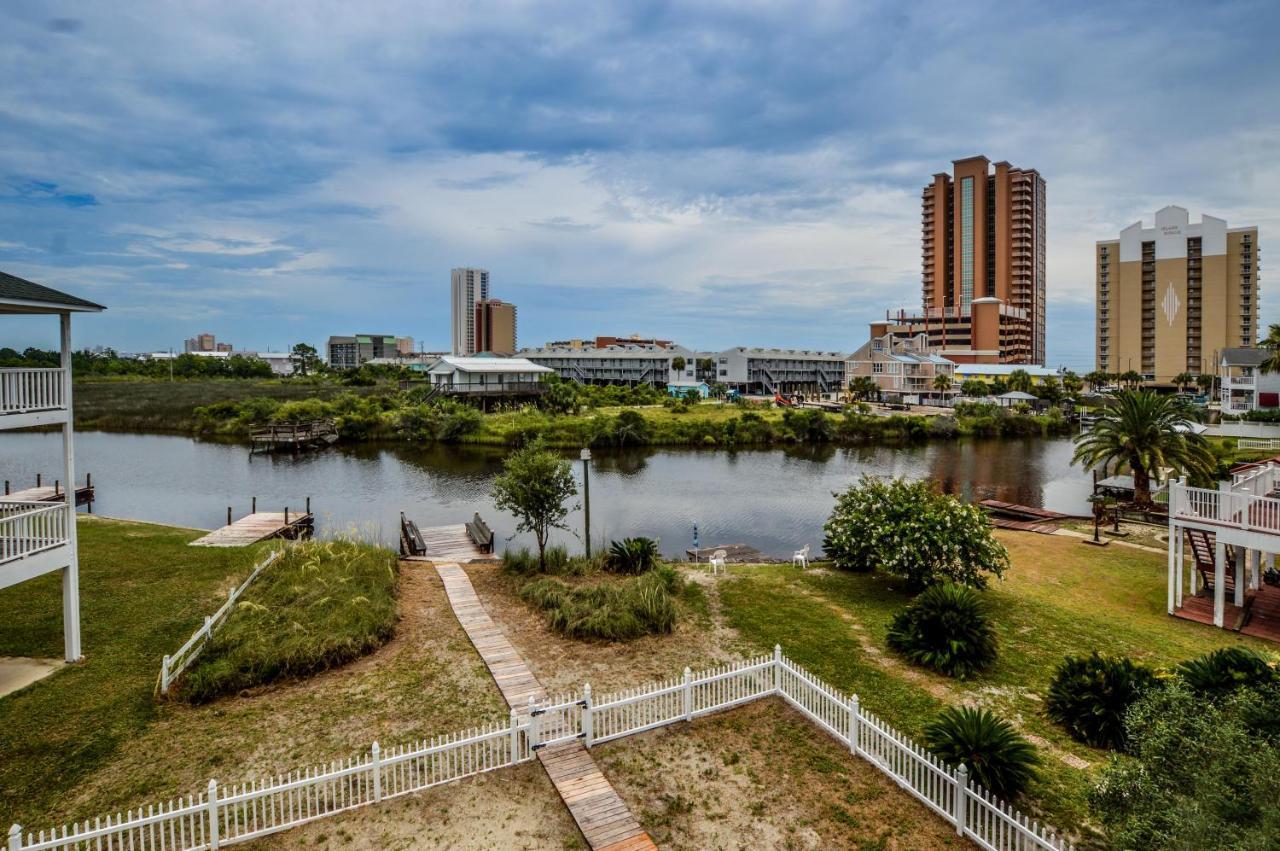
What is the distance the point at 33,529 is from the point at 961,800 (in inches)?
653

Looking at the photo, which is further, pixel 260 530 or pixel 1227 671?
pixel 260 530

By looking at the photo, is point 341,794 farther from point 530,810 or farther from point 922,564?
point 922,564

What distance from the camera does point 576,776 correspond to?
959 cm

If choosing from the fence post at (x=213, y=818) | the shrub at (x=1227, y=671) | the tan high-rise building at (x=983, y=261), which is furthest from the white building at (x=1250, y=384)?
the fence post at (x=213, y=818)

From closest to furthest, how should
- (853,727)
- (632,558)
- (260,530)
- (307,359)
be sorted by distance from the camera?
(853,727)
(632,558)
(260,530)
(307,359)

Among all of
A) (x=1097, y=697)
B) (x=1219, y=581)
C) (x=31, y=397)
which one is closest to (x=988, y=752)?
(x=1097, y=697)

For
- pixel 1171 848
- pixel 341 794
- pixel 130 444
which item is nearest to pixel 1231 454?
pixel 1171 848

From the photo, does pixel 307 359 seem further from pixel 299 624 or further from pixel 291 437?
pixel 299 624

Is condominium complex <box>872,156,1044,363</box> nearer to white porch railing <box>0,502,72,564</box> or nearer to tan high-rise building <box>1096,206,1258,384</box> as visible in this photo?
tan high-rise building <box>1096,206,1258,384</box>

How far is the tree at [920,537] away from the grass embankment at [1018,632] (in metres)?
Answer: 0.92

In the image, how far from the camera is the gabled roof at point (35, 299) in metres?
11.5

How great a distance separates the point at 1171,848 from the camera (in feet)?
17.5

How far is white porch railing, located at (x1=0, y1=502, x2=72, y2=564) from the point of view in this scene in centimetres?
1206

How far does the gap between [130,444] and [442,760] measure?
62704 mm
